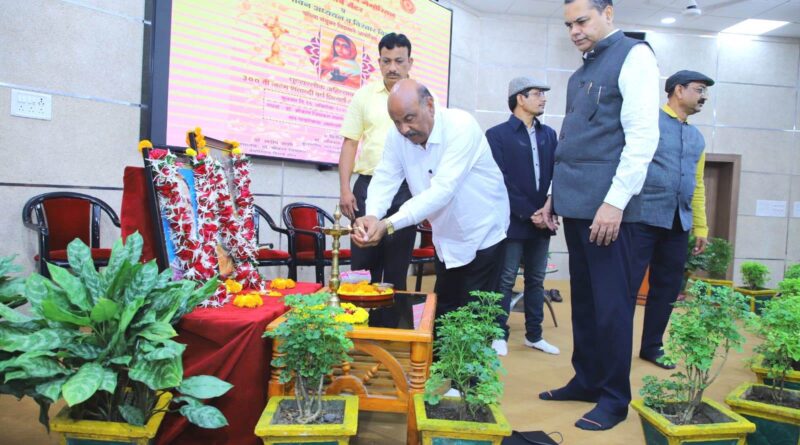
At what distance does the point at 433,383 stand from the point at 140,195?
1164 millimetres

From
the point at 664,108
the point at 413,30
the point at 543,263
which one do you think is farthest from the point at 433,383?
the point at 413,30

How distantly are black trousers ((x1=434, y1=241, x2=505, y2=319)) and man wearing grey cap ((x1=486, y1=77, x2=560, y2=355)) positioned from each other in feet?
2.47

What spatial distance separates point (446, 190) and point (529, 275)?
1.41m

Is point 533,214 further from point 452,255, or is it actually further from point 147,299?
point 147,299

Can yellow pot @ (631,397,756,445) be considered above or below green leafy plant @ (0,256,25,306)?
below

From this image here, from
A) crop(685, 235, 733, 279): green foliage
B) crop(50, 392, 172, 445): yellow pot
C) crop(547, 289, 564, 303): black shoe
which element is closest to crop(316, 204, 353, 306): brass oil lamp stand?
crop(50, 392, 172, 445): yellow pot

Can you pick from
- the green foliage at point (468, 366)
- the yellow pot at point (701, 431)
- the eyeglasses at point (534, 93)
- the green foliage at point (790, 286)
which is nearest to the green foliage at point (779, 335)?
the yellow pot at point (701, 431)

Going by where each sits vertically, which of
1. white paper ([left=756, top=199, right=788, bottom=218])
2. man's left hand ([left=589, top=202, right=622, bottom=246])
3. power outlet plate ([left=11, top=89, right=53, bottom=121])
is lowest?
man's left hand ([left=589, top=202, right=622, bottom=246])

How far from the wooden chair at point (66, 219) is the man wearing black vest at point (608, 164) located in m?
2.40

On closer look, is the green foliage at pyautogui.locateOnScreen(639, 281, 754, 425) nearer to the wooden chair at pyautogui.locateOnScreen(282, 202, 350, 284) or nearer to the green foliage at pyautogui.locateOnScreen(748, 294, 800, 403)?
the green foliage at pyautogui.locateOnScreen(748, 294, 800, 403)

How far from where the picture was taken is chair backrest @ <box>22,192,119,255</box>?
3.11 meters

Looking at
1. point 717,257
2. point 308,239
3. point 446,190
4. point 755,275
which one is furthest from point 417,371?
point 717,257

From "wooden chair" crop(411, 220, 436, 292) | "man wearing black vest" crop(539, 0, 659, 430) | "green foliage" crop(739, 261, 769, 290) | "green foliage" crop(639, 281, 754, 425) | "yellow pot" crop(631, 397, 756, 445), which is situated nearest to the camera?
"yellow pot" crop(631, 397, 756, 445)

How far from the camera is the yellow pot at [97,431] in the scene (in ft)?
4.64
